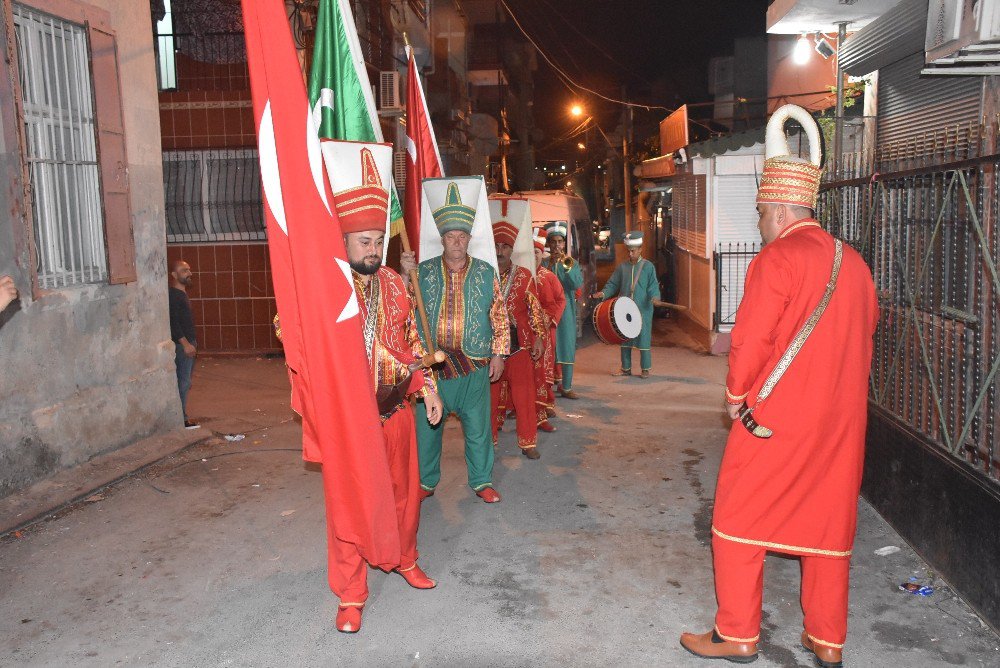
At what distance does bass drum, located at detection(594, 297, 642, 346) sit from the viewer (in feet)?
36.6

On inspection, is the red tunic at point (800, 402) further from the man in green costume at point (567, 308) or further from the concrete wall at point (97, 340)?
the man in green costume at point (567, 308)

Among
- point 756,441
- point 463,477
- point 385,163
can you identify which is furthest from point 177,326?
point 756,441

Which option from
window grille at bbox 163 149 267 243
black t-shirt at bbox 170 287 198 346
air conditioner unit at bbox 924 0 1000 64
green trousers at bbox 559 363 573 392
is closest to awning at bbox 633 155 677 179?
green trousers at bbox 559 363 573 392

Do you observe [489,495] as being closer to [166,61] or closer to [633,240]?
[633,240]

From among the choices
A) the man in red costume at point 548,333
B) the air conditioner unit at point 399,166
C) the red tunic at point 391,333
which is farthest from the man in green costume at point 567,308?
the red tunic at point 391,333

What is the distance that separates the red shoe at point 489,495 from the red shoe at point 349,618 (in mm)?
2187

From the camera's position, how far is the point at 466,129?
85.8 ft

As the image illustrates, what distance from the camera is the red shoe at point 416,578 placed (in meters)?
4.91

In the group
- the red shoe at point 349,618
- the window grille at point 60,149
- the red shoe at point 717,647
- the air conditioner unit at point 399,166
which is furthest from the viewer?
the air conditioner unit at point 399,166

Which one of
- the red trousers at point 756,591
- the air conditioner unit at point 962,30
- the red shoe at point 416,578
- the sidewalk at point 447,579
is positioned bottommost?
the sidewalk at point 447,579

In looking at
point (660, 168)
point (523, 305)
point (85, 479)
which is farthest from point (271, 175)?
point (660, 168)

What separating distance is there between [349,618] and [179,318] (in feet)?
16.7

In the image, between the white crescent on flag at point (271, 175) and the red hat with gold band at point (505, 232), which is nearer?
the white crescent on flag at point (271, 175)

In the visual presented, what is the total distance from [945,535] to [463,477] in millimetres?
3632
